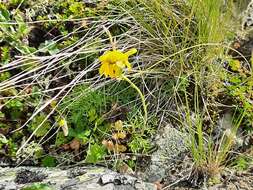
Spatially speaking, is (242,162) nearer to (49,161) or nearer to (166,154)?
(166,154)

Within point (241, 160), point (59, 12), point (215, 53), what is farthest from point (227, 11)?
point (59, 12)

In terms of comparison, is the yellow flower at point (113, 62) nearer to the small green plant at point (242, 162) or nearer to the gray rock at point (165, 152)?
the gray rock at point (165, 152)

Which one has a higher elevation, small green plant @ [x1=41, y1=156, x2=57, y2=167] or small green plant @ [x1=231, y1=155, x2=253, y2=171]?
small green plant @ [x1=41, y1=156, x2=57, y2=167]

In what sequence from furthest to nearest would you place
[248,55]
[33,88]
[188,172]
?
[248,55] → [33,88] → [188,172]

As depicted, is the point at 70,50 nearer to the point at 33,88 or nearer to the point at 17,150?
the point at 33,88

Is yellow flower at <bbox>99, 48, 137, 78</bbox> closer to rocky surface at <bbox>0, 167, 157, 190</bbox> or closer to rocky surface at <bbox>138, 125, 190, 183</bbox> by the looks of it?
rocky surface at <bbox>0, 167, 157, 190</bbox>

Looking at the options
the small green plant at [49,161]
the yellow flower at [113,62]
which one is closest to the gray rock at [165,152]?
the small green plant at [49,161]

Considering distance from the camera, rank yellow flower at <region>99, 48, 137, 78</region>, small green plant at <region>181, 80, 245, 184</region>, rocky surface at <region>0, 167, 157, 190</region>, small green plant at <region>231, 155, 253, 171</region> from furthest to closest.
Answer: small green plant at <region>231, 155, 253, 171</region>, small green plant at <region>181, 80, 245, 184</region>, rocky surface at <region>0, 167, 157, 190</region>, yellow flower at <region>99, 48, 137, 78</region>

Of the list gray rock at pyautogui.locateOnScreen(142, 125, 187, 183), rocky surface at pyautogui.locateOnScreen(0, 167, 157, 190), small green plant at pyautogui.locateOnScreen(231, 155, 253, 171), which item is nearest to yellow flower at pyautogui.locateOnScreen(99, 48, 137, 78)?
rocky surface at pyautogui.locateOnScreen(0, 167, 157, 190)

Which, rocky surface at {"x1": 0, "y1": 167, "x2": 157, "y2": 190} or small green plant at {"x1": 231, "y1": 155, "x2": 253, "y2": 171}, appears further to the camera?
small green plant at {"x1": 231, "y1": 155, "x2": 253, "y2": 171}
